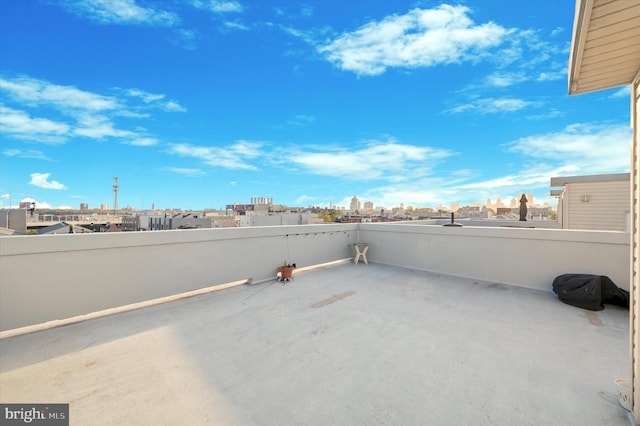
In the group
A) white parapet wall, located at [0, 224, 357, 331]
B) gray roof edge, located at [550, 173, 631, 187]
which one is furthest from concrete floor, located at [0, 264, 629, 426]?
gray roof edge, located at [550, 173, 631, 187]

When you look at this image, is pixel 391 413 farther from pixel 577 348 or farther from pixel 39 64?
pixel 39 64

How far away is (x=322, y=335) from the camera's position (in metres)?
2.75

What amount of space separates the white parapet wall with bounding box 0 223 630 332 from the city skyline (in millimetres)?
2228

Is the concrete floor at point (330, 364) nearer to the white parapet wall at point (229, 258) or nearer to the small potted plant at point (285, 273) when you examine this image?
the white parapet wall at point (229, 258)

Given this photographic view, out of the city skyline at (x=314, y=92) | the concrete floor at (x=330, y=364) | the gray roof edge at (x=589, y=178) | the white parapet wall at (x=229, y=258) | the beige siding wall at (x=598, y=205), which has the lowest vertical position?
the concrete floor at (x=330, y=364)

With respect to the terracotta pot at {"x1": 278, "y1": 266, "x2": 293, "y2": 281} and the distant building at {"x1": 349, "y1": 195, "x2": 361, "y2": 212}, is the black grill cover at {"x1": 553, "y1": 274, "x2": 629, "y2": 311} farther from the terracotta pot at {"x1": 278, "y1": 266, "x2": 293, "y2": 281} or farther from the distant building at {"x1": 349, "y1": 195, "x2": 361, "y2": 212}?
the distant building at {"x1": 349, "y1": 195, "x2": 361, "y2": 212}

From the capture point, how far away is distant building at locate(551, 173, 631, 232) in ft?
23.7

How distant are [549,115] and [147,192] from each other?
→ 36.8 m

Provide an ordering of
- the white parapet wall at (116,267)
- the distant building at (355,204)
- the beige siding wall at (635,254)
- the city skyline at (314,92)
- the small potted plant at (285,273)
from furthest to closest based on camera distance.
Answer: the distant building at (355,204)
the city skyline at (314,92)
the small potted plant at (285,273)
the white parapet wall at (116,267)
the beige siding wall at (635,254)

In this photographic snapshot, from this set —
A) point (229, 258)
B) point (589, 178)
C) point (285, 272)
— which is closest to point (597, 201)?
point (589, 178)

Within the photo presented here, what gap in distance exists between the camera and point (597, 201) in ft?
24.8

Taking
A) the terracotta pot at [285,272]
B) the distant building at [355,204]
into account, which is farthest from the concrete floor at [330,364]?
the distant building at [355,204]

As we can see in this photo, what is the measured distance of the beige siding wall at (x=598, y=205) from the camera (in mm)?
7219

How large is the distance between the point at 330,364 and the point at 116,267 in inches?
124
